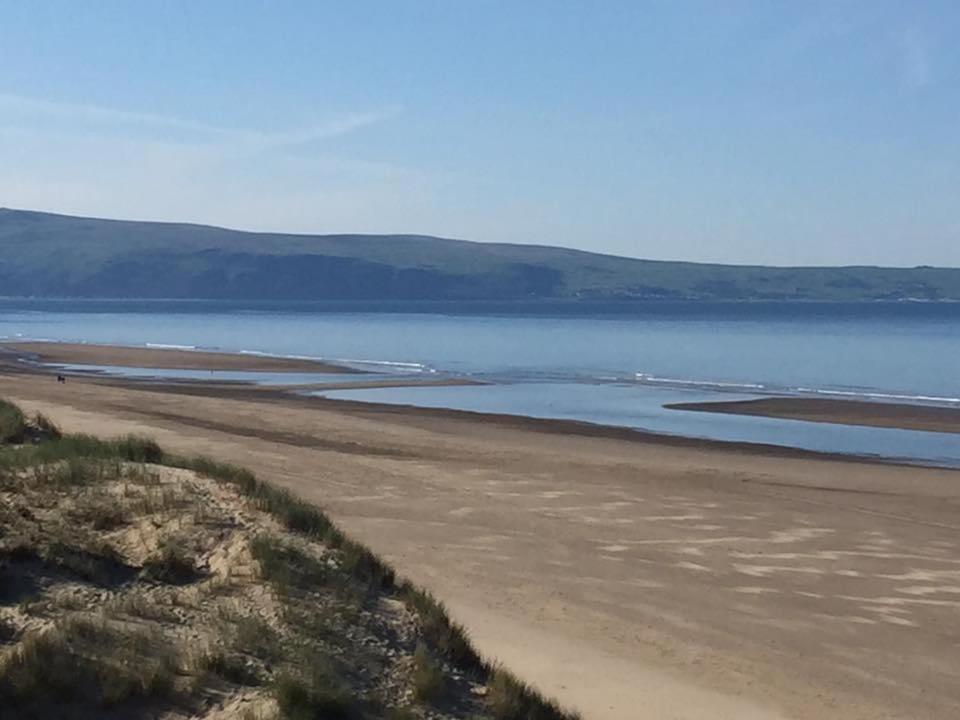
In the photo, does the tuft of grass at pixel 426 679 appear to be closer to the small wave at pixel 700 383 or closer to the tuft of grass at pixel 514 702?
the tuft of grass at pixel 514 702

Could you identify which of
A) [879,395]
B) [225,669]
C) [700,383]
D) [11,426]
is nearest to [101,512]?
[225,669]

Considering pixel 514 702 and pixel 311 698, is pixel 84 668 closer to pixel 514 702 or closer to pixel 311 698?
pixel 311 698

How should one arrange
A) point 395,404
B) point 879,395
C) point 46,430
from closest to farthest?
point 46,430 < point 395,404 < point 879,395

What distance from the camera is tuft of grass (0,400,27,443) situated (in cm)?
1195

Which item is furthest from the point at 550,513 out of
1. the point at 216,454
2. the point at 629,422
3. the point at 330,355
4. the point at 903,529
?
the point at 330,355

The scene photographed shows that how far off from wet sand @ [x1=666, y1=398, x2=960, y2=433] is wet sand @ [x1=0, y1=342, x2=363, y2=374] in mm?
17495

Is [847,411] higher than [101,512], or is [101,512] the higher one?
[101,512]

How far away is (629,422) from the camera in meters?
33.1

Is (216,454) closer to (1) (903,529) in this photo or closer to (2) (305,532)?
(1) (903,529)

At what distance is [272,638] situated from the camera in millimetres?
7133

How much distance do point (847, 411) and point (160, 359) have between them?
31146 millimetres

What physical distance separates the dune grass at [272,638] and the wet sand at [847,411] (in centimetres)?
2669

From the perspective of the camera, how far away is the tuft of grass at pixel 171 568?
25.6 ft

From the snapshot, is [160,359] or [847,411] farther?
[160,359]
